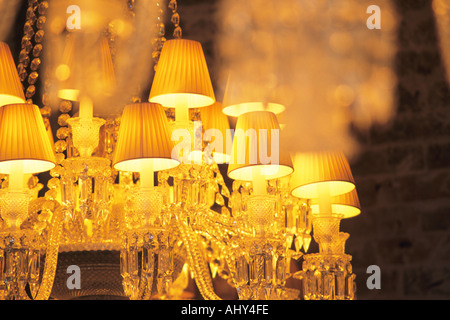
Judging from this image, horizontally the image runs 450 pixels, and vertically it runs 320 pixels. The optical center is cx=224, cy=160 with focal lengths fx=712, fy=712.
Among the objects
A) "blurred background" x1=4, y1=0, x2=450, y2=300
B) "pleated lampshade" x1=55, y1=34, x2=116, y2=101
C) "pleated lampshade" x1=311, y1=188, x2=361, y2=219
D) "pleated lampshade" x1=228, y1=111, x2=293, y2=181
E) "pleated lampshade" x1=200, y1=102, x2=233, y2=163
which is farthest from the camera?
"blurred background" x1=4, y1=0, x2=450, y2=300

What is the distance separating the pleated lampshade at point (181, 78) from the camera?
5.29 feet

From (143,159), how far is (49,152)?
21 centimetres

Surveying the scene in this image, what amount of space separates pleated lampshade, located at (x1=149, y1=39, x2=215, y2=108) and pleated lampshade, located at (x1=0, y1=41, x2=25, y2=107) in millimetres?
368

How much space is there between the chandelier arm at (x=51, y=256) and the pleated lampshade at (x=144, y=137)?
0.18 metres

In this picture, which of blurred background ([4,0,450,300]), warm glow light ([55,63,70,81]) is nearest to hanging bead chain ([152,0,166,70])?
warm glow light ([55,63,70,81])

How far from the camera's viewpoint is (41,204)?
1.63m

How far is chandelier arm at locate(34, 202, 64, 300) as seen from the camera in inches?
59.5

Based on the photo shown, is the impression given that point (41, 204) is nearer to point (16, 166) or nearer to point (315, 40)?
point (16, 166)

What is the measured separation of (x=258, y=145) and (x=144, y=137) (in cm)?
23

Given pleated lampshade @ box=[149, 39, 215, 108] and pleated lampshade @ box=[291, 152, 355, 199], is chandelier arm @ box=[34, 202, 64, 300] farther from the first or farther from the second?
pleated lampshade @ box=[291, 152, 355, 199]

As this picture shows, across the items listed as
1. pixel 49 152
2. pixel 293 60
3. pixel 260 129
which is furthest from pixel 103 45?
pixel 293 60

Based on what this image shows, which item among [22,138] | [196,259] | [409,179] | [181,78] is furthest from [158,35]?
[409,179]

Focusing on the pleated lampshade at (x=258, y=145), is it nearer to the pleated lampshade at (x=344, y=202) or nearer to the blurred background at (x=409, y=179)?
the pleated lampshade at (x=344, y=202)

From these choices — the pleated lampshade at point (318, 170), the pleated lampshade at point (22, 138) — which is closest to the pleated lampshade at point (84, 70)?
the pleated lampshade at point (22, 138)
